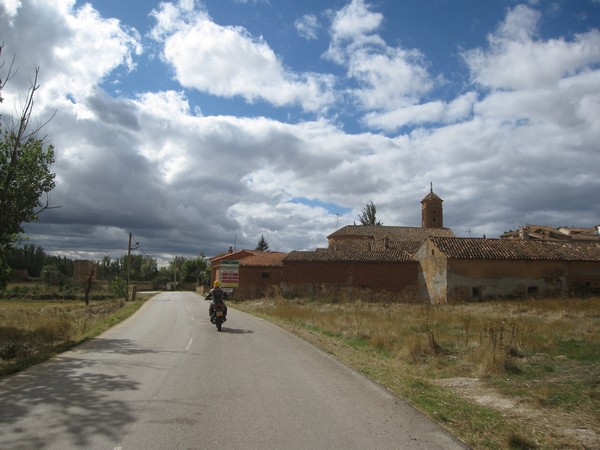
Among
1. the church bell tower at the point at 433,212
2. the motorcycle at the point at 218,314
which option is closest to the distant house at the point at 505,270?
the motorcycle at the point at 218,314

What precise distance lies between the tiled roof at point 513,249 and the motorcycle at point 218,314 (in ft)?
67.0

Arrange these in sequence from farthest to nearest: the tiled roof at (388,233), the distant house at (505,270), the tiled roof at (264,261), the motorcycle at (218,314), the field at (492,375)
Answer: the tiled roof at (388,233), the tiled roof at (264,261), the distant house at (505,270), the motorcycle at (218,314), the field at (492,375)

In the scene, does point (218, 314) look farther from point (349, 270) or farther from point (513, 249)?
point (513, 249)

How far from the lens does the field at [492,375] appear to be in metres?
6.04

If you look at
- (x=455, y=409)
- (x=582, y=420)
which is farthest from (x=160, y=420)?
(x=582, y=420)

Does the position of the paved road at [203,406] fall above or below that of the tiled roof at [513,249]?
below

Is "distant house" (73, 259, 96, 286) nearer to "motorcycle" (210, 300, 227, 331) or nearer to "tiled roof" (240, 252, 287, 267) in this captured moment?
"tiled roof" (240, 252, 287, 267)

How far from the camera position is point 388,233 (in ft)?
205

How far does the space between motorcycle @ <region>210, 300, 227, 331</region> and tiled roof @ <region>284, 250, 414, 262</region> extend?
22.3 meters

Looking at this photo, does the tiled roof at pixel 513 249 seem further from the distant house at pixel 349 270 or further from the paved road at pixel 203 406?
the paved road at pixel 203 406

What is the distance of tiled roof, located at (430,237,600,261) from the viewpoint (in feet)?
112

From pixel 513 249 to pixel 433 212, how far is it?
4160 centimetres

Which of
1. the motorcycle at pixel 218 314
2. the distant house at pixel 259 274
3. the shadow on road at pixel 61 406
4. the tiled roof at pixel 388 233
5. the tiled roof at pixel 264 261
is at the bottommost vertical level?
the shadow on road at pixel 61 406

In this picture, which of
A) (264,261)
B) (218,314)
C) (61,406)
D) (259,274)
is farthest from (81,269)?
(61,406)
